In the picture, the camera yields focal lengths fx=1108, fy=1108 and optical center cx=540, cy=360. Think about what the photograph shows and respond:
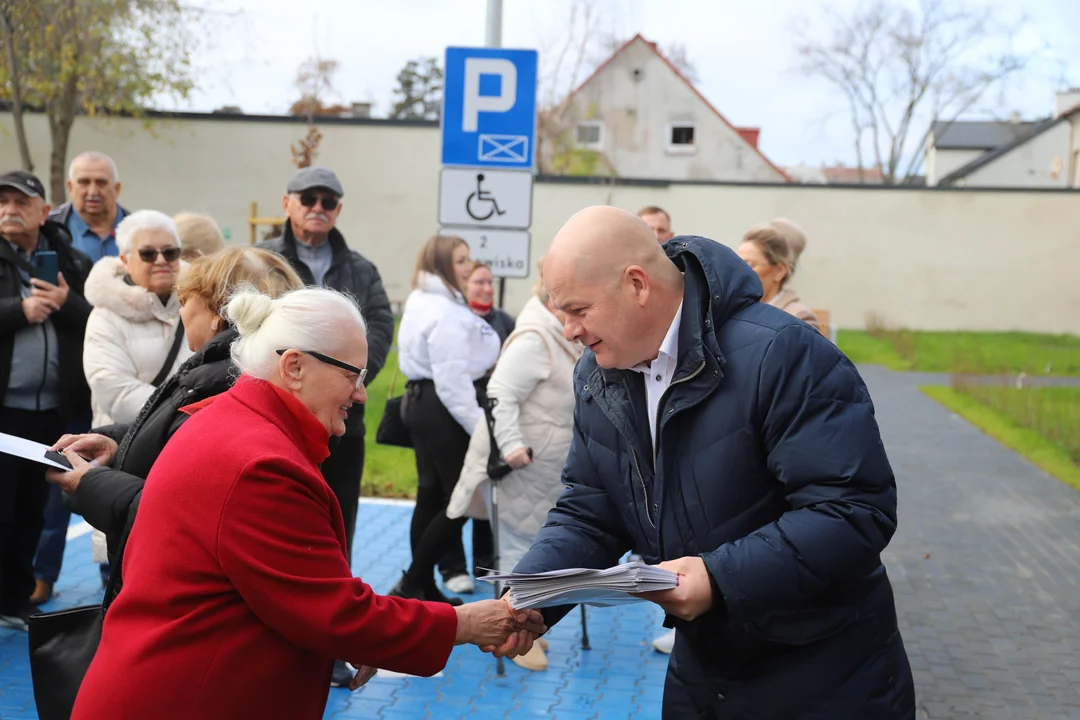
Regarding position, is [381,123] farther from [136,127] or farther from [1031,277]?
[1031,277]

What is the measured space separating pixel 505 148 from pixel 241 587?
6.00 meters

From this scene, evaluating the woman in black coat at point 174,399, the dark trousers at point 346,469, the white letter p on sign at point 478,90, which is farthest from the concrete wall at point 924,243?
the woman in black coat at point 174,399

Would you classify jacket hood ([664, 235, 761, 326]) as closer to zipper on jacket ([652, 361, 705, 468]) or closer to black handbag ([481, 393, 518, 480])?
zipper on jacket ([652, 361, 705, 468])

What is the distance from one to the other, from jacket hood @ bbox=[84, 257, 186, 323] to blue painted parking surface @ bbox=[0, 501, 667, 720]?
5.89 feet

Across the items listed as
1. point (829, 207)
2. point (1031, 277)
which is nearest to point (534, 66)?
point (829, 207)

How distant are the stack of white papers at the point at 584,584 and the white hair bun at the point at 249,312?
0.84 meters

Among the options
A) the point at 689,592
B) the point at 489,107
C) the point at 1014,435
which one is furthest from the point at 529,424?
the point at 1014,435

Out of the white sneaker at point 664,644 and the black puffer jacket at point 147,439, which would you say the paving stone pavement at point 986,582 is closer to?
the white sneaker at point 664,644

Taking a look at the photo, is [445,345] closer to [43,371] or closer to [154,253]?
[154,253]

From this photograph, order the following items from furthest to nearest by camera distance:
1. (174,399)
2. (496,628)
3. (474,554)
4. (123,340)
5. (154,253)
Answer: (474,554)
(123,340)
(154,253)
(174,399)
(496,628)

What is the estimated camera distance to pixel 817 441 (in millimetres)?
2396

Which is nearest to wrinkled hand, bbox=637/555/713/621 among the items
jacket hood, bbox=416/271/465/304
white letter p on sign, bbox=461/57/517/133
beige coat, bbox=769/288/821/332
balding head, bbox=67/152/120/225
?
beige coat, bbox=769/288/821/332

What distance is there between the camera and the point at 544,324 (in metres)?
5.64

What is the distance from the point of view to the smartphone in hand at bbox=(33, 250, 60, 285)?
5801mm
